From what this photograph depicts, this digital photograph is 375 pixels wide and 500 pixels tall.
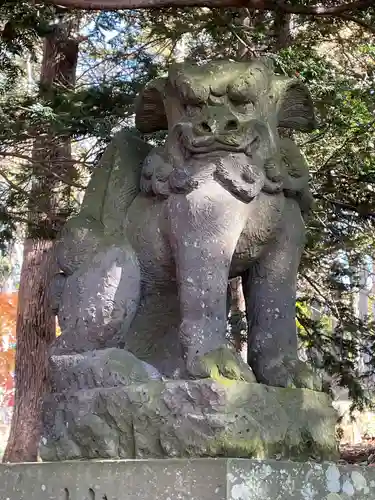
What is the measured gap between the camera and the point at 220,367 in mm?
2311

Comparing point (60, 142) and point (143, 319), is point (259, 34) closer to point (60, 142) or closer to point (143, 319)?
point (60, 142)

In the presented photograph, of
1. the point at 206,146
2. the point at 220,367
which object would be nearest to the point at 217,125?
the point at 206,146

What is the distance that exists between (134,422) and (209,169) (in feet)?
3.08

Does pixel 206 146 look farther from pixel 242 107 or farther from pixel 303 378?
pixel 303 378

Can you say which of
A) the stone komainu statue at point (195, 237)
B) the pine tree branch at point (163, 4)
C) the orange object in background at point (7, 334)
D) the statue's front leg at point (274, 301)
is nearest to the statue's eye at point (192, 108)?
Answer: the stone komainu statue at point (195, 237)

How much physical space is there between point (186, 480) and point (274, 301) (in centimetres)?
88

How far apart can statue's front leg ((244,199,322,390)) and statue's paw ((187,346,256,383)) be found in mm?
318

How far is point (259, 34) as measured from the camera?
6.75 metres

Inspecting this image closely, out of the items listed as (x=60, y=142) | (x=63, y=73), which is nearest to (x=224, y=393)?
(x=60, y=142)

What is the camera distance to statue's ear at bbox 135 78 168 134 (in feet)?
9.80

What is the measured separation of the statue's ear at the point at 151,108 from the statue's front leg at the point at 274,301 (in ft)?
2.30

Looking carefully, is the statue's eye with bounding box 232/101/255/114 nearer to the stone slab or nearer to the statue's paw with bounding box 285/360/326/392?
the statue's paw with bounding box 285/360/326/392

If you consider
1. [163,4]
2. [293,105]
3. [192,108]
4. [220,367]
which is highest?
[163,4]

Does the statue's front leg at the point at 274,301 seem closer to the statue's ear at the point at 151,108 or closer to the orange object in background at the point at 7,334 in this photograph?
the statue's ear at the point at 151,108
